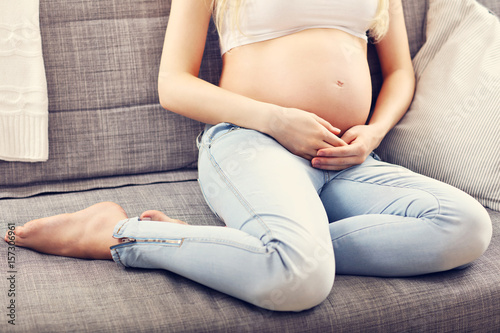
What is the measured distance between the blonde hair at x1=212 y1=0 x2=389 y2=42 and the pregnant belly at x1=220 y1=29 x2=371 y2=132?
2.9 inches

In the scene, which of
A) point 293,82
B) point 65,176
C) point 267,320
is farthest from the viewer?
point 65,176

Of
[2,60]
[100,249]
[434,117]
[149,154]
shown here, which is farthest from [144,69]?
[434,117]

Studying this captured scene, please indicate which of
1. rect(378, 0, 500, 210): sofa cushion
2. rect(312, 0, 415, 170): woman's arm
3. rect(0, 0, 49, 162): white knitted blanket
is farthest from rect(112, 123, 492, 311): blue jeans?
rect(0, 0, 49, 162): white knitted blanket

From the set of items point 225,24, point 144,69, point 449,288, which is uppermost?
point 225,24

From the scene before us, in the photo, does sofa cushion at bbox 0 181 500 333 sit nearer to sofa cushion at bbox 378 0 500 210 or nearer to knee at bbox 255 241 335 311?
knee at bbox 255 241 335 311

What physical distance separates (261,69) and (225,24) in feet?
0.50

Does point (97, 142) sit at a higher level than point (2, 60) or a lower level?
lower

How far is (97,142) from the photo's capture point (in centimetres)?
129

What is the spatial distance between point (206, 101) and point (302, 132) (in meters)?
0.23

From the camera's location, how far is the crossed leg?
99cm

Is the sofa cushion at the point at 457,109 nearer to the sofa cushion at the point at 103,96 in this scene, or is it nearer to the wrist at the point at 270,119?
the wrist at the point at 270,119

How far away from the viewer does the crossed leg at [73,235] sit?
0.99m

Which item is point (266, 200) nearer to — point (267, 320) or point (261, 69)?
point (267, 320)

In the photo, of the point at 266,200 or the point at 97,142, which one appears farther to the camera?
the point at 97,142
